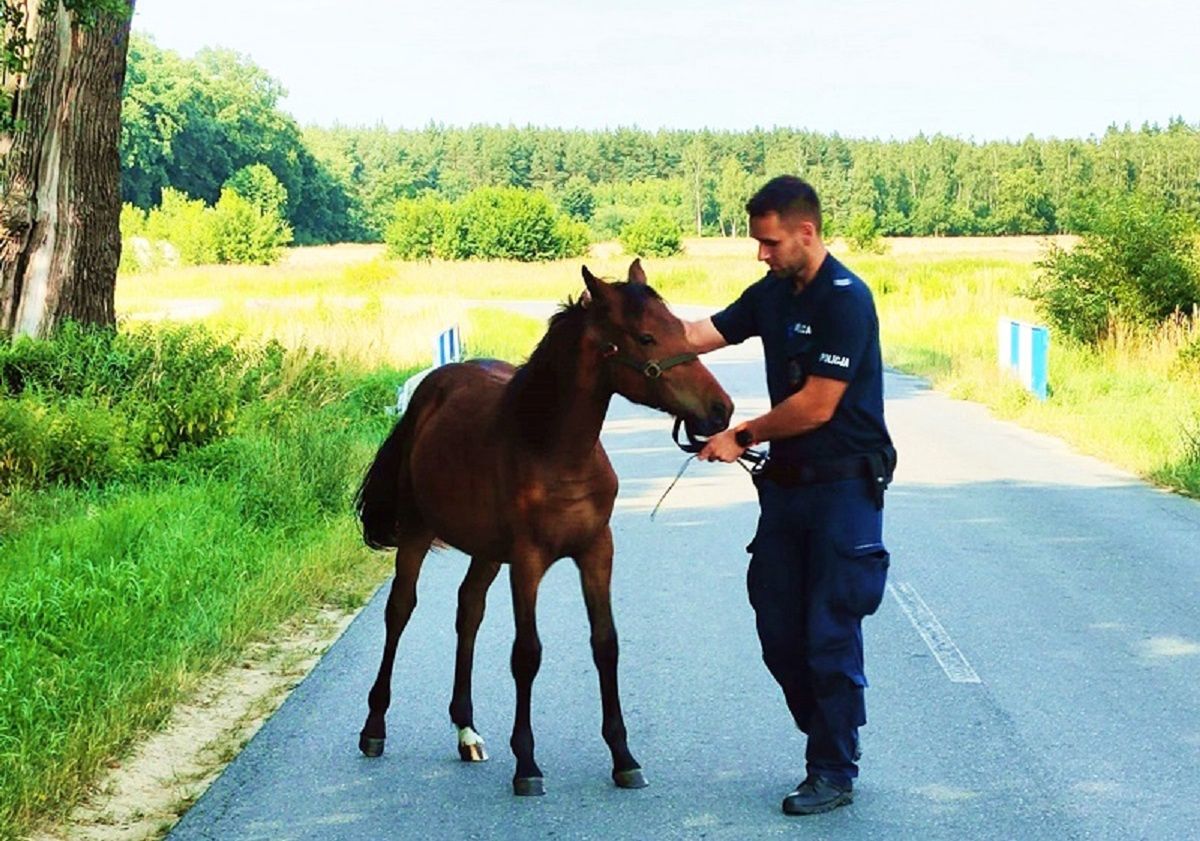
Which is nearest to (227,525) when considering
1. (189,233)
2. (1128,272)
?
(1128,272)

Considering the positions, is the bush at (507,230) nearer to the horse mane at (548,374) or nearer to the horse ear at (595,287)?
the horse mane at (548,374)

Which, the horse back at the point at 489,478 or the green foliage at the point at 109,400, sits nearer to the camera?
the horse back at the point at 489,478

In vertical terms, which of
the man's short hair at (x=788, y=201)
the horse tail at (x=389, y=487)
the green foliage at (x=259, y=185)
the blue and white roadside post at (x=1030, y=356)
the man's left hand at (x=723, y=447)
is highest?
the green foliage at (x=259, y=185)

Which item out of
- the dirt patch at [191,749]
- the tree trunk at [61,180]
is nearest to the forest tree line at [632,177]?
the tree trunk at [61,180]

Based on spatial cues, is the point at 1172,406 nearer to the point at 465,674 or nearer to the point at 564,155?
the point at 465,674

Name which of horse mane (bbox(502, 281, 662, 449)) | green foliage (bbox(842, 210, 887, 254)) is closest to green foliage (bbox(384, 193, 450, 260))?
green foliage (bbox(842, 210, 887, 254))

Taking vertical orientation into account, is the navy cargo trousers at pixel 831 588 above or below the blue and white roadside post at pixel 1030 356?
above

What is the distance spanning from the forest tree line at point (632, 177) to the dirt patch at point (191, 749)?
3205 inches

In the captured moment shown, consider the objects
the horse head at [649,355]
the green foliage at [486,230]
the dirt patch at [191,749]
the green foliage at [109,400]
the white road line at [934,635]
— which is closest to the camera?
the horse head at [649,355]

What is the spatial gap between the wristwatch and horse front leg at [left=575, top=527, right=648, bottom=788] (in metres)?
0.65

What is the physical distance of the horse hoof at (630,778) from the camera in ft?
19.6

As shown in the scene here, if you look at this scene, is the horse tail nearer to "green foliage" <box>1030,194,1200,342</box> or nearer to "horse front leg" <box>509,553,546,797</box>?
"horse front leg" <box>509,553,546,797</box>

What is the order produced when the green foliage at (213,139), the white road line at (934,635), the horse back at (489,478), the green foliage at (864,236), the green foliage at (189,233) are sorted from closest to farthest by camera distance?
the horse back at (489,478) < the white road line at (934,635) < the green foliage at (864,236) < the green foliage at (189,233) < the green foliage at (213,139)

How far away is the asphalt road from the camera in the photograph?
5.66 m
